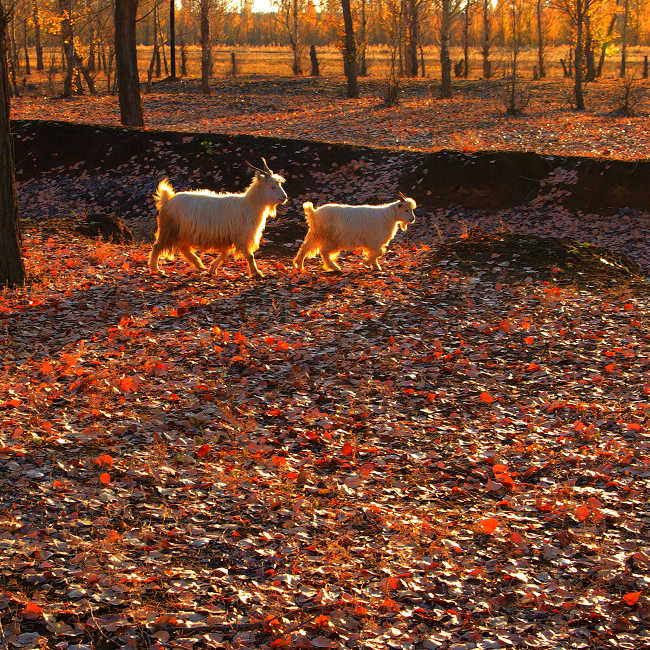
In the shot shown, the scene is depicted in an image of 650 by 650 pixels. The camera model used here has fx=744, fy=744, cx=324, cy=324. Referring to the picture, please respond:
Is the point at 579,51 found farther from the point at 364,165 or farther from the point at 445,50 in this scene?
the point at 364,165

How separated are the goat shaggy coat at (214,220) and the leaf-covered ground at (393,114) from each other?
35.9 feet

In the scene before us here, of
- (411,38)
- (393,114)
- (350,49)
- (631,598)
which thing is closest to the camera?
(631,598)

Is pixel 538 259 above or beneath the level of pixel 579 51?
beneath

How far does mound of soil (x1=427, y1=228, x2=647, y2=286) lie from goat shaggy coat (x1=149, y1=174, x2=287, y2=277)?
3.63 m

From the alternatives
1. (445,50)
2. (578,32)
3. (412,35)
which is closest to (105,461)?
(578,32)

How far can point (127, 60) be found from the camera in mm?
24172

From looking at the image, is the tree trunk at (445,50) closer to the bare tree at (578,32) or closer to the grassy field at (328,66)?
the bare tree at (578,32)

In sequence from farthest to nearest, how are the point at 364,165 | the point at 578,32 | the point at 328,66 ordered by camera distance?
1. the point at 328,66
2. the point at 578,32
3. the point at 364,165

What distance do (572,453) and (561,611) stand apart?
2.67m

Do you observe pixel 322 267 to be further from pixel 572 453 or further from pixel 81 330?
pixel 572 453

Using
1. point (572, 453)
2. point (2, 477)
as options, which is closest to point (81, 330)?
point (2, 477)

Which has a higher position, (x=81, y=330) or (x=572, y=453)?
(x=81, y=330)

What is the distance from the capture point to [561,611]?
18.0ft

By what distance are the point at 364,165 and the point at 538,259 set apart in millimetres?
8225
